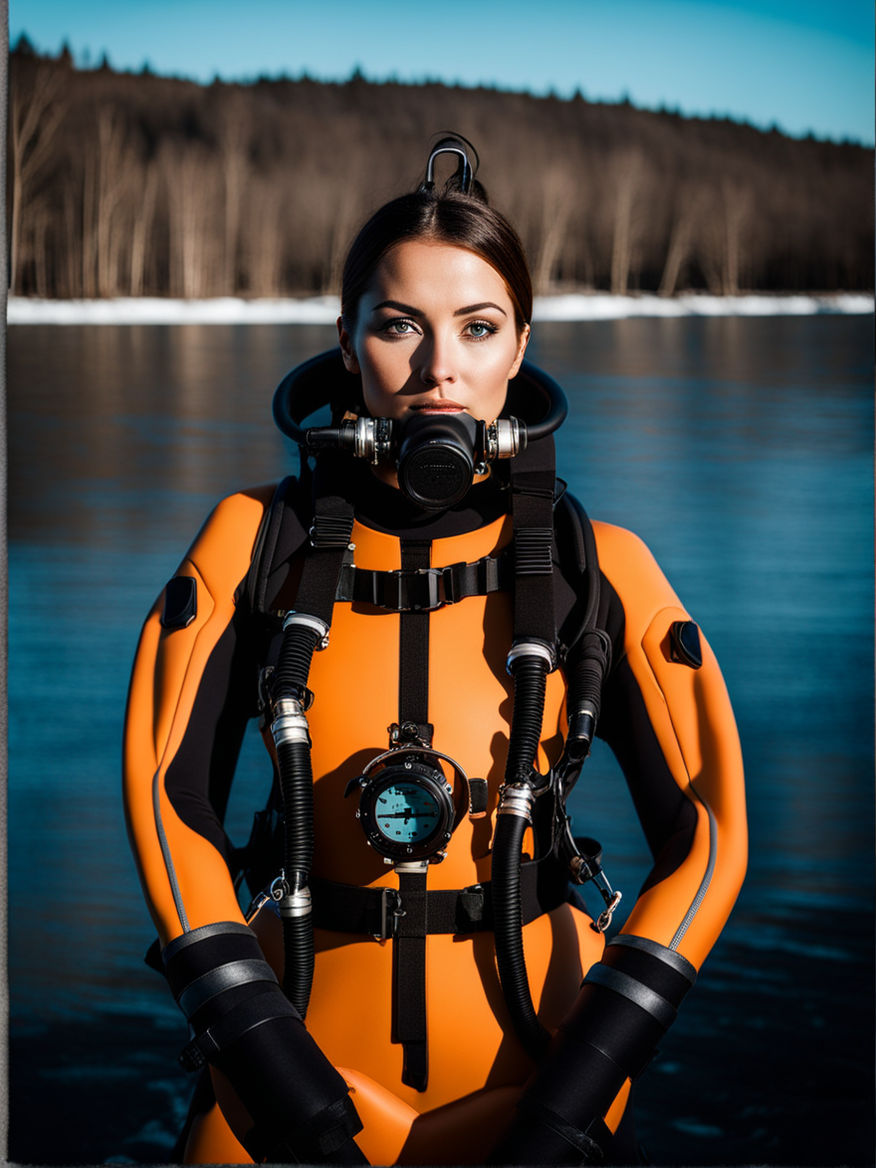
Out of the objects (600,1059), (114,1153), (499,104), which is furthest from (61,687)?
(600,1059)

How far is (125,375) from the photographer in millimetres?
5160

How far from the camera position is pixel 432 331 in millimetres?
1238

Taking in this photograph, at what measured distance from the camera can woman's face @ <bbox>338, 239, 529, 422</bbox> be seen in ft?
4.06

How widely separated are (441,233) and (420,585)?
1.15 feet

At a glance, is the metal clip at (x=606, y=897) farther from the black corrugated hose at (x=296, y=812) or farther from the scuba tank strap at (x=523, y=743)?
the black corrugated hose at (x=296, y=812)

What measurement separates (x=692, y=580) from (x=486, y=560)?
2778 millimetres

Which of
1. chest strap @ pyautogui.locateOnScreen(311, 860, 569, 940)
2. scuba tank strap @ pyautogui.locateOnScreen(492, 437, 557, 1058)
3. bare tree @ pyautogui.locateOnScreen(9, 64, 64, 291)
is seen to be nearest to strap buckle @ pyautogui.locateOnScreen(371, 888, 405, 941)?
chest strap @ pyautogui.locateOnScreen(311, 860, 569, 940)

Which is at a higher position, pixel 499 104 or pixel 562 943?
pixel 499 104

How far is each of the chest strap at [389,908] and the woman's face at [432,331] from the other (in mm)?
471

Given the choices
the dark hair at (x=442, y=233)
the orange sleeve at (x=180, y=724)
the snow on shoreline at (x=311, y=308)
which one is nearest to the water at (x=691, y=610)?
the snow on shoreline at (x=311, y=308)

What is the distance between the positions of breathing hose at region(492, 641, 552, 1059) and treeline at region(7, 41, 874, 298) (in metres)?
1.52

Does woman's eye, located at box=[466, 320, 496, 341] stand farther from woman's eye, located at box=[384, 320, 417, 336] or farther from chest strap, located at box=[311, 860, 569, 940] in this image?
chest strap, located at box=[311, 860, 569, 940]

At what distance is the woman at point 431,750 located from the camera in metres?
1.17

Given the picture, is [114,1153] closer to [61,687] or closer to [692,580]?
[61,687]
